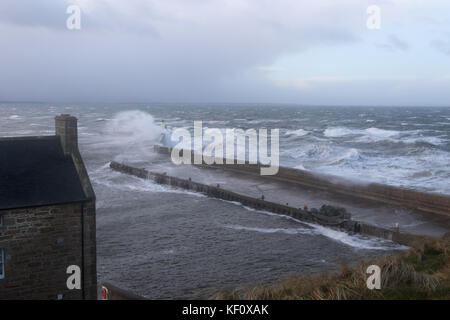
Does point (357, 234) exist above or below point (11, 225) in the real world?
below

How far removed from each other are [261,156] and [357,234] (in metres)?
29.4

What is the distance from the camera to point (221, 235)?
24062 mm

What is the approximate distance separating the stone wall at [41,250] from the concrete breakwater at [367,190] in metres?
22.9

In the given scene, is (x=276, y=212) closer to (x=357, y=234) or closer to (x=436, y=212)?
(x=357, y=234)

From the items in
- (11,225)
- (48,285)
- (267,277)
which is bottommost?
(267,277)

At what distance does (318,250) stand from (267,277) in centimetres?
444

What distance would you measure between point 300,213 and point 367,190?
8.25 meters

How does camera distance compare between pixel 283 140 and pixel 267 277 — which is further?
pixel 283 140

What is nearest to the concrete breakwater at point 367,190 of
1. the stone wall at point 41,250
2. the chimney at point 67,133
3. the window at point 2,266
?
the chimney at point 67,133

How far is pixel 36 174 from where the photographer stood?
13.4 meters

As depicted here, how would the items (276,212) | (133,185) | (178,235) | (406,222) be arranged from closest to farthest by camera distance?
(178,235)
(406,222)
(276,212)
(133,185)

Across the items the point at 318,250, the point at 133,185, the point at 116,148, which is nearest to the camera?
the point at 318,250

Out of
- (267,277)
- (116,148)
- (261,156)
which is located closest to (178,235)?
(267,277)

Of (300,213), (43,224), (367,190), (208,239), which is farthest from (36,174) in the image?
(367,190)
